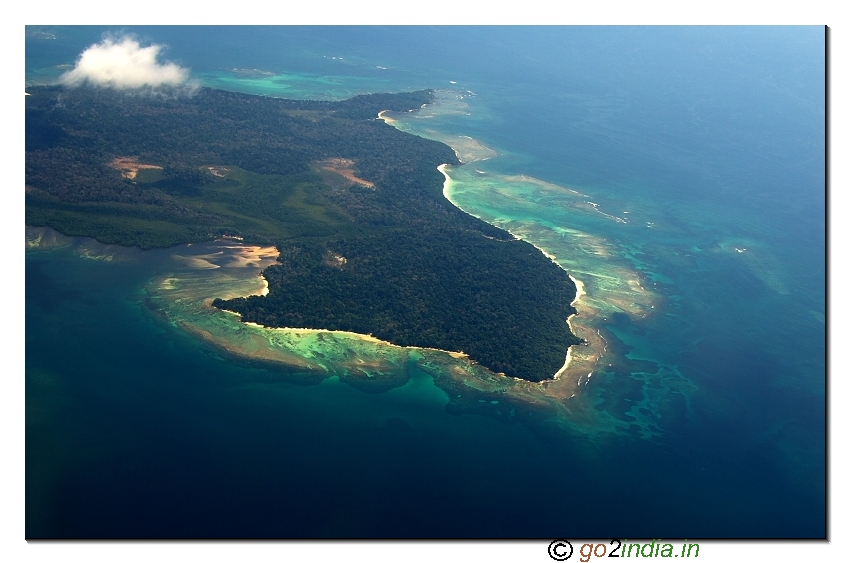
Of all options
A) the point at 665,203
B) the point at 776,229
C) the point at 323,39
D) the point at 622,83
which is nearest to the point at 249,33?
the point at 323,39

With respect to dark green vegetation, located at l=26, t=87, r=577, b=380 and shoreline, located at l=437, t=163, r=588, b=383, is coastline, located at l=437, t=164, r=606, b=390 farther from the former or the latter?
dark green vegetation, located at l=26, t=87, r=577, b=380

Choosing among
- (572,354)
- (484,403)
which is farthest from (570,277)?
(484,403)

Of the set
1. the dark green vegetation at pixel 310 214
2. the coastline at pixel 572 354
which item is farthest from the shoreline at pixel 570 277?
the dark green vegetation at pixel 310 214

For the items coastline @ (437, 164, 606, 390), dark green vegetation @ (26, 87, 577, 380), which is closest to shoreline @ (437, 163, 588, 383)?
coastline @ (437, 164, 606, 390)

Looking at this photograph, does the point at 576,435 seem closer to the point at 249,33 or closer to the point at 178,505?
the point at 178,505

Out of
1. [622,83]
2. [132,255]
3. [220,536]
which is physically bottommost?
[220,536]

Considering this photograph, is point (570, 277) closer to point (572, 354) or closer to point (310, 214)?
point (572, 354)

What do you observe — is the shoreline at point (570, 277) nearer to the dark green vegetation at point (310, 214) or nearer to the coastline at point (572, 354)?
the coastline at point (572, 354)

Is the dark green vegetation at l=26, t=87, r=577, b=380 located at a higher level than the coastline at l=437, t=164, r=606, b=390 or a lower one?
higher
